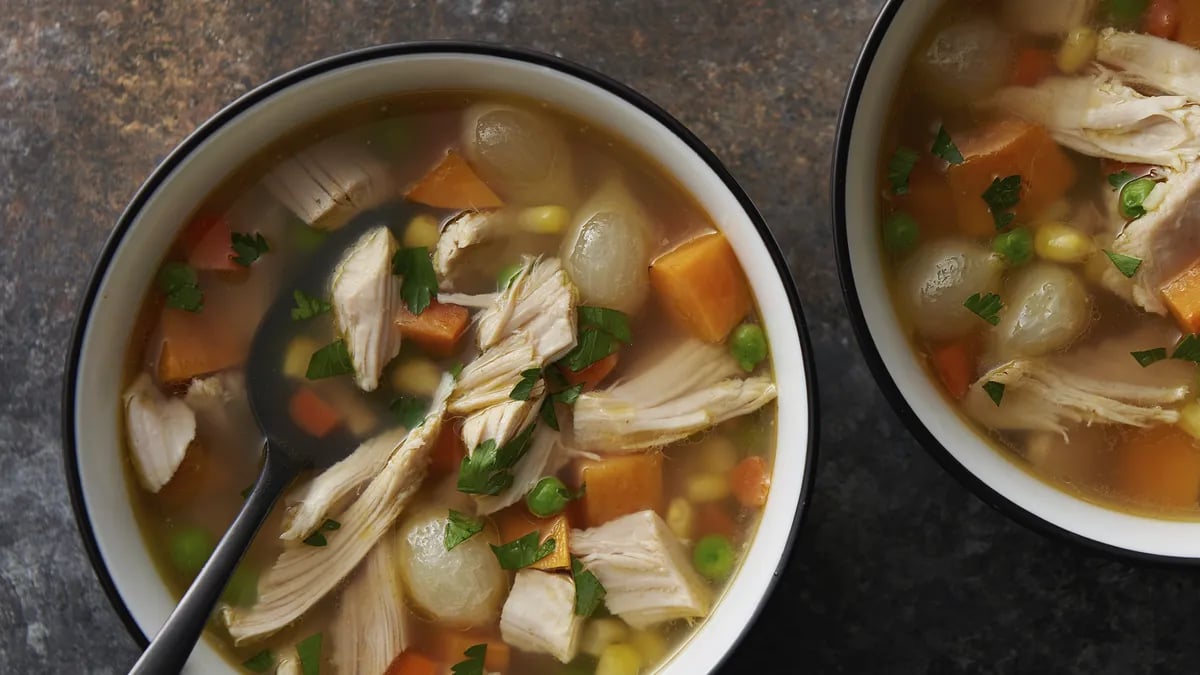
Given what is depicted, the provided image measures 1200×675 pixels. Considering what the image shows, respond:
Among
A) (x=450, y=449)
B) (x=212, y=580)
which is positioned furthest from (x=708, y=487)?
(x=212, y=580)

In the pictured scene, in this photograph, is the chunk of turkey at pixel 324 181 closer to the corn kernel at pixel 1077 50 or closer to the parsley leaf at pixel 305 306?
the parsley leaf at pixel 305 306

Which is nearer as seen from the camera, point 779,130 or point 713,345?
point 713,345

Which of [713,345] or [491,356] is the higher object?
[491,356]

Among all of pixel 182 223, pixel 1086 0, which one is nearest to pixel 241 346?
pixel 182 223

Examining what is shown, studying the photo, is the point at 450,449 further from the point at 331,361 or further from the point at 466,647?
the point at 466,647

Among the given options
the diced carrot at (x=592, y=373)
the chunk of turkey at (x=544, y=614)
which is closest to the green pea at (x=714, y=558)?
the chunk of turkey at (x=544, y=614)

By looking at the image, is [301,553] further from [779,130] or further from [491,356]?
[779,130]

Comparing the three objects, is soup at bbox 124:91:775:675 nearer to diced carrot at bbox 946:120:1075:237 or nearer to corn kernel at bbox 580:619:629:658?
corn kernel at bbox 580:619:629:658
